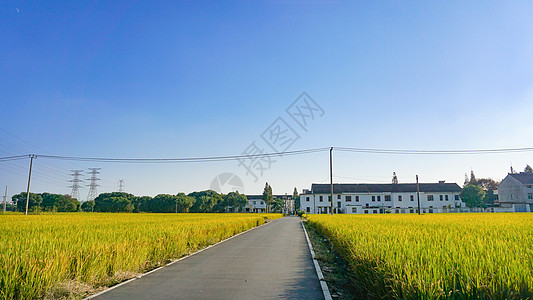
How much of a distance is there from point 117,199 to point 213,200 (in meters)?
28.0

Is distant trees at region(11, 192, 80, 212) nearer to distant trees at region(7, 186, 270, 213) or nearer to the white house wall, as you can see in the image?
distant trees at region(7, 186, 270, 213)

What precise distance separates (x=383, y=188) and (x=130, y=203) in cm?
7178

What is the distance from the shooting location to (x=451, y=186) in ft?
259

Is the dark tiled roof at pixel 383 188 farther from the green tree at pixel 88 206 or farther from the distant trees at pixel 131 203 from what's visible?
the green tree at pixel 88 206

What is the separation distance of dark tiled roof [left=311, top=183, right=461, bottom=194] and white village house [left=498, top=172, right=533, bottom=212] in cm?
1024

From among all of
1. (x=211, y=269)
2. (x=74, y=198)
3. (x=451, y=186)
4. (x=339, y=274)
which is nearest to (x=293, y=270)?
(x=339, y=274)

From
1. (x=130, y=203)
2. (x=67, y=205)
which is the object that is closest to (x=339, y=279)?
(x=130, y=203)

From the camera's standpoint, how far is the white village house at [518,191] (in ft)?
227

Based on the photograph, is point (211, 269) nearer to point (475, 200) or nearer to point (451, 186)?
point (475, 200)

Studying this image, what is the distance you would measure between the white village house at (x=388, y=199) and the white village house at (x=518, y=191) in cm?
1013

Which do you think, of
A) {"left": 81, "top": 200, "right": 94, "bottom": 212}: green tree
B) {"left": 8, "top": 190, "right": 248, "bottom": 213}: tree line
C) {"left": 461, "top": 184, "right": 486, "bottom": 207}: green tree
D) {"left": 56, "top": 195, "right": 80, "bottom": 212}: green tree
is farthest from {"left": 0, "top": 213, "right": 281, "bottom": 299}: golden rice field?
{"left": 81, "top": 200, "right": 94, "bottom": 212}: green tree

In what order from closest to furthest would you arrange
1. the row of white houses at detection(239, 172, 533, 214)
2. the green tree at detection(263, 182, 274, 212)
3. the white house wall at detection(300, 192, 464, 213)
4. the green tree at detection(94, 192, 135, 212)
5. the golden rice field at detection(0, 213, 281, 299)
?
the golden rice field at detection(0, 213, 281, 299)
the row of white houses at detection(239, 172, 533, 214)
the white house wall at detection(300, 192, 464, 213)
the green tree at detection(94, 192, 135, 212)
the green tree at detection(263, 182, 274, 212)

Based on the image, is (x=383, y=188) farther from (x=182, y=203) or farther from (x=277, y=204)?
(x=182, y=203)

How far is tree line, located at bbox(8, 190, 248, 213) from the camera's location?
87.2 meters
